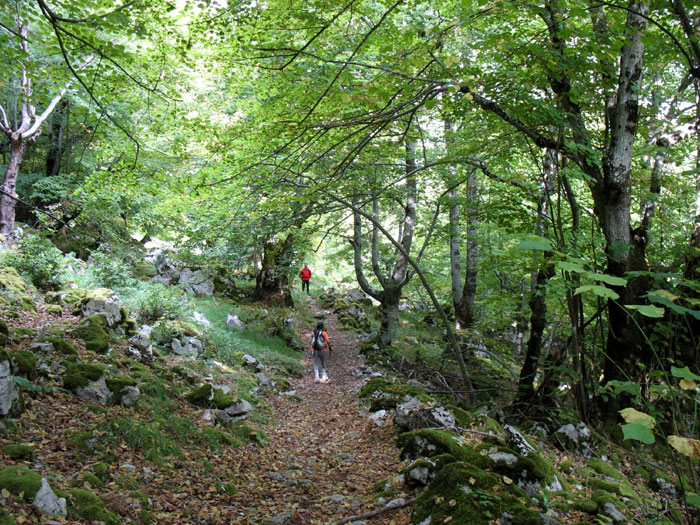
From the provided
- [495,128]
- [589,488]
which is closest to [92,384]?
[589,488]

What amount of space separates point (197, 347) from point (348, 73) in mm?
6580

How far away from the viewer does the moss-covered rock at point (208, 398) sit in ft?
20.2

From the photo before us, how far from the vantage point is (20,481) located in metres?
2.91

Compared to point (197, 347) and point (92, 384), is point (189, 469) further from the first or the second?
point (197, 347)

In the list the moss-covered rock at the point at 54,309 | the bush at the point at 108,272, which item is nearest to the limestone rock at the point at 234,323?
the bush at the point at 108,272

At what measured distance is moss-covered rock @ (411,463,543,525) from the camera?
3.06 m

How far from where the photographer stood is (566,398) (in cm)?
700

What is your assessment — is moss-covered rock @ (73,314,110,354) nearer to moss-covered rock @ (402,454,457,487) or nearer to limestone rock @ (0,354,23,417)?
limestone rock @ (0,354,23,417)

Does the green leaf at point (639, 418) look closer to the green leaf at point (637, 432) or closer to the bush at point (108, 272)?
the green leaf at point (637, 432)

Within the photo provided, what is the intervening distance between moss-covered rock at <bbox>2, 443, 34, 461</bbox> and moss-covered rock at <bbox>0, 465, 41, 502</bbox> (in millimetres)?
326

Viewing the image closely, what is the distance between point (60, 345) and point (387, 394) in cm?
550

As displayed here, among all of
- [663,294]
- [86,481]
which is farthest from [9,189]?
[663,294]

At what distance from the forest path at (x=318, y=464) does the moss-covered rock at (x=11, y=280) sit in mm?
4892

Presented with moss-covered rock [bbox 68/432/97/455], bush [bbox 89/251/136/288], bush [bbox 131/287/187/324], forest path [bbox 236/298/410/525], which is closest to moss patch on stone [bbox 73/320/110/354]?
bush [bbox 131/287/187/324]
